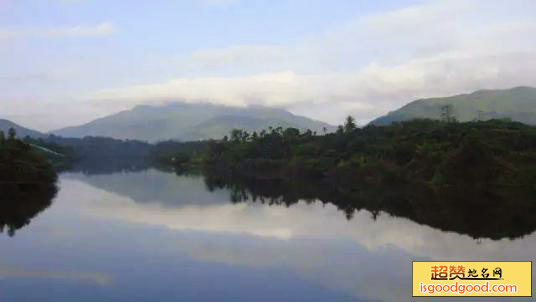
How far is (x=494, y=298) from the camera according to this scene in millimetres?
15109

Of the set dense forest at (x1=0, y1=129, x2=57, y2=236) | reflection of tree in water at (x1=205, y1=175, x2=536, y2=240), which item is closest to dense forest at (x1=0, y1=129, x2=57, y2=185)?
dense forest at (x1=0, y1=129, x2=57, y2=236)

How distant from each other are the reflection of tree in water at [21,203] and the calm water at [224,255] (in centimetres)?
95

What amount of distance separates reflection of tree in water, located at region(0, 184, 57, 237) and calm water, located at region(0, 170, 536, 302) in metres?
0.95

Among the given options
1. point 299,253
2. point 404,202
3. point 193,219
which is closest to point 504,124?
point 404,202

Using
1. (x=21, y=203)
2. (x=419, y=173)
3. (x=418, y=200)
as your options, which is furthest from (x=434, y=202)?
(x=21, y=203)

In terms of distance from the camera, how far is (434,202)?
40938 millimetres

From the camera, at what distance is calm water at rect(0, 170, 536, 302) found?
648 inches

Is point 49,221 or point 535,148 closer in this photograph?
point 49,221

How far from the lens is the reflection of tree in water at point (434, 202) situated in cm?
2981

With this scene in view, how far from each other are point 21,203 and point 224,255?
23.3m

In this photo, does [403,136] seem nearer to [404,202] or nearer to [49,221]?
[404,202]

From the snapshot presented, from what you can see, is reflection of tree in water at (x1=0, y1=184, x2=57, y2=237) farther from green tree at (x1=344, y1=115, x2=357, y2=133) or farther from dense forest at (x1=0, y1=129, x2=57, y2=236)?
green tree at (x1=344, y1=115, x2=357, y2=133)

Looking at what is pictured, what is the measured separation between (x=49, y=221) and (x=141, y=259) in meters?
13.4

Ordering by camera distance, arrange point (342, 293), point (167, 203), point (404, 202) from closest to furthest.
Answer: point (342, 293) < point (404, 202) < point (167, 203)
